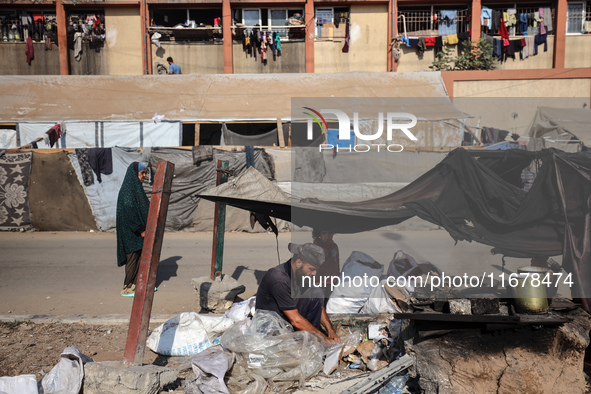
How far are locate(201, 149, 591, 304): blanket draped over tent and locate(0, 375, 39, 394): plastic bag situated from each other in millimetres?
2430

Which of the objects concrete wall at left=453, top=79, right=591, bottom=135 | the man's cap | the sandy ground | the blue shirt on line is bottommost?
the sandy ground

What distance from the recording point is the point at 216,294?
600 cm

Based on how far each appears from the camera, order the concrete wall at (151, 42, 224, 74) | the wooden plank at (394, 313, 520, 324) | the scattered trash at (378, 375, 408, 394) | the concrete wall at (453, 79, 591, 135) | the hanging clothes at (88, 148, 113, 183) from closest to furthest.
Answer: the wooden plank at (394, 313, 520, 324), the scattered trash at (378, 375, 408, 394), the hanging clothes at (88, 148, 113, 183), the concrete wall at (453, 79, 591, 135), the concrete wall at (151, 42, 224, 74)

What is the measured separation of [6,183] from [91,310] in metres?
6.77

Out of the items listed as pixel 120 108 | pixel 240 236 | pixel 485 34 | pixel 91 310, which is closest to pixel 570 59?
pixel 485 34

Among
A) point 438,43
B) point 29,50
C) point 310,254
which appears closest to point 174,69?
point 29,50

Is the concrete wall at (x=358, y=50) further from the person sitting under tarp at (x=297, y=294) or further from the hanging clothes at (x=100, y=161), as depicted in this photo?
the person sitting under tarp at (x=297, y=294)

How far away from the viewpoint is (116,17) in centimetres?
1806

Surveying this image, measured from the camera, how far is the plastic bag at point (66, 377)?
155 inches

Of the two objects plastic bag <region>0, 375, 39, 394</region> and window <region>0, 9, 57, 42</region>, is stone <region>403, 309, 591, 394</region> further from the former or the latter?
window <region>0, 9, 57, 42</region>

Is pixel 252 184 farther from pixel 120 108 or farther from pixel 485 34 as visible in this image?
pixel 485 34

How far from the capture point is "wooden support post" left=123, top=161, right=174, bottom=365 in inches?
161

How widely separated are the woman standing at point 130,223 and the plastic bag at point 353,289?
269cm

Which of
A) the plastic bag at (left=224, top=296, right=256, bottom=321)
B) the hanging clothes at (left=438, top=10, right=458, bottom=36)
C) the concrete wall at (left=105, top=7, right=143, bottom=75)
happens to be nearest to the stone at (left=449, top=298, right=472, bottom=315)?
the plastic bag at (left=224, top=296, right=256, bottom=321)
